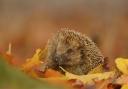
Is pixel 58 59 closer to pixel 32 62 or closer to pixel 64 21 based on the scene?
pixel 32 62

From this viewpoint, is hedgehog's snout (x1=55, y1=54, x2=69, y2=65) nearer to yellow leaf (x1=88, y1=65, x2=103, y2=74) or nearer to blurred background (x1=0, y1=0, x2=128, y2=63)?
yellow leaf (x1=88, y1=65, x2=103, y2=74)

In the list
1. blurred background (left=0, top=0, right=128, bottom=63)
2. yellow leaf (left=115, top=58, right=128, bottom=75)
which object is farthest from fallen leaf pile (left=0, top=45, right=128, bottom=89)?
blurred background (left=0, top=0, right=128, bottom=63)

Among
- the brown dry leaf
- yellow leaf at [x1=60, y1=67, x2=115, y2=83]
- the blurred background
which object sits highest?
the brown dry leaf

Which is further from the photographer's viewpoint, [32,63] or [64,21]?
[64,21]

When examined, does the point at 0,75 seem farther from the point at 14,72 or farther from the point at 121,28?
the point at 121,28

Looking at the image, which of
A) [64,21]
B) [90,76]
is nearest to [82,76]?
[90,76]

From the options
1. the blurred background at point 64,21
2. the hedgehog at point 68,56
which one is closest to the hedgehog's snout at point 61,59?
the hedgehog at point 68,56
